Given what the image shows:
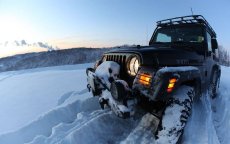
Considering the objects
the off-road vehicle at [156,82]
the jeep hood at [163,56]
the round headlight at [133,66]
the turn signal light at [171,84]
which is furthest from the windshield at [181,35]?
the turn signal light at [171,84]

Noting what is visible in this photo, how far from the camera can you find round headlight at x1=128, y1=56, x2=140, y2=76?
4004 mm

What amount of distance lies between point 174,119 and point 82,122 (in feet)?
5.45

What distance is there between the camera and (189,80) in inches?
159

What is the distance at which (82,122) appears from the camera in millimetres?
4379

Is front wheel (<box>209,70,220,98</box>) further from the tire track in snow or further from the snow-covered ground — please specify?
the tire track in snow

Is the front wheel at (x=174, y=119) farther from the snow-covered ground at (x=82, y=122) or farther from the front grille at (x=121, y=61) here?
the front grille at (x=121, y=61)

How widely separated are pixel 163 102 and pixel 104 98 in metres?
0.96

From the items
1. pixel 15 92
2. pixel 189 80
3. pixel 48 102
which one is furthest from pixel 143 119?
pixel 15 92

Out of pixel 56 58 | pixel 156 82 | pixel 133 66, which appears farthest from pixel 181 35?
pixel 56 58

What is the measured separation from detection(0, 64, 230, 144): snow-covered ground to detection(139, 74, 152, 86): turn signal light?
0.84 meters

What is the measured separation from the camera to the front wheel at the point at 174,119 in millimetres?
3271

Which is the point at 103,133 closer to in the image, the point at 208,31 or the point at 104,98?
the point at 104,98

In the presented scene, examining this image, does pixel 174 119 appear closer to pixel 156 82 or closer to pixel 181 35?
pixel 156 82

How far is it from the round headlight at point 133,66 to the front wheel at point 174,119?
71 cm
